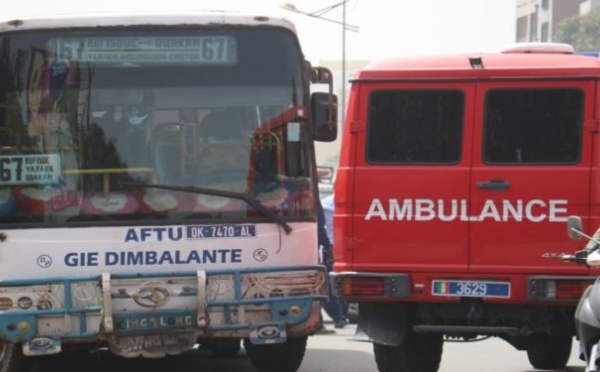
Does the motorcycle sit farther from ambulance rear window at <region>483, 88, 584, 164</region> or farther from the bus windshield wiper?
the bus windshield wiper

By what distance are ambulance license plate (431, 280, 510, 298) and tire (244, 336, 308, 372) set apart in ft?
5.58

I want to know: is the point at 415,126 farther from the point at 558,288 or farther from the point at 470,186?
the point at 558,288

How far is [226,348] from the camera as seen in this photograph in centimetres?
1380

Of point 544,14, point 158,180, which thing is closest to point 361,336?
point 158,180

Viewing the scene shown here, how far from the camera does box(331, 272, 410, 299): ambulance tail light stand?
10.1 metres

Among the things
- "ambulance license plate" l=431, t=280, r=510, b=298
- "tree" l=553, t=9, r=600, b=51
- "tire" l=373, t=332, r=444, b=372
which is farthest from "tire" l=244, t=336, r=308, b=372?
"tree" l=553, t=9, r=600, b=51

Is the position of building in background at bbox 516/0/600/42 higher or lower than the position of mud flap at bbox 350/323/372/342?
higher

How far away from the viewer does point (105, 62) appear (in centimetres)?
1037

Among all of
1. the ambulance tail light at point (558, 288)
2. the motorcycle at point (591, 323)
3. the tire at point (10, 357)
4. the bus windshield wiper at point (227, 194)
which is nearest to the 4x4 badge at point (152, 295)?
the bus windshield wiper at point (227, 194)

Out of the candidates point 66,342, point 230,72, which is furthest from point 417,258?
point 66,342

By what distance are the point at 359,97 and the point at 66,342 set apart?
2815 mm

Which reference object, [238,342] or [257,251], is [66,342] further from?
[238,342]

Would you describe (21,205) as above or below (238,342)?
above

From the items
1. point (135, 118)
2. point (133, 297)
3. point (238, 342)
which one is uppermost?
point (135, 118)
